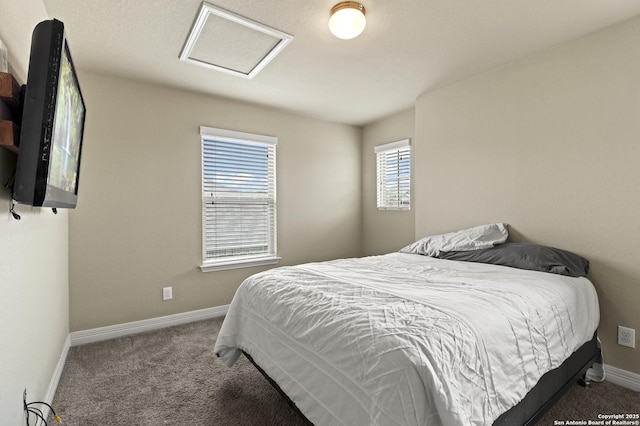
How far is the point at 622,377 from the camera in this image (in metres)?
2.05

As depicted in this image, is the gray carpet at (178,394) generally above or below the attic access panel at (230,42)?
below

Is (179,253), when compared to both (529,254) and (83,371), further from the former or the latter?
(529,254)

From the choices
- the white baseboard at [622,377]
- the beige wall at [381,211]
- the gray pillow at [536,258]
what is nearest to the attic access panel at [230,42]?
the beige wall at [381,211]

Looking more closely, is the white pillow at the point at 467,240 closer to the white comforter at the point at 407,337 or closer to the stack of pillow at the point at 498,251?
the stack of pillow at the point at 498,251

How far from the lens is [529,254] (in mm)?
2193

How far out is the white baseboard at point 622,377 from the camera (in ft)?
6.55

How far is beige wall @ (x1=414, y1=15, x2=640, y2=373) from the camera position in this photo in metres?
2.03

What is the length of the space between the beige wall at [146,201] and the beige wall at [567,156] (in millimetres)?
2087

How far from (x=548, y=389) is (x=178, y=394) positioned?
2089 mm

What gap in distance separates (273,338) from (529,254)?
1.86m

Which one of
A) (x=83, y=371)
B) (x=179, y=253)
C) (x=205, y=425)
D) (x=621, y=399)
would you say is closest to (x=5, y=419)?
(x=205, y=425)

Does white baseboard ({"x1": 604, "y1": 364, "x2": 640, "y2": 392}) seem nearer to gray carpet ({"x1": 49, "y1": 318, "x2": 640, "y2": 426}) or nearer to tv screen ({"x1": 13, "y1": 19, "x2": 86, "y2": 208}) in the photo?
gray carpet ({"x1": 49, "y1": 318, "x2": 640, "y2": 426})

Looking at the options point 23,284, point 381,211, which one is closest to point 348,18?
point 23,284

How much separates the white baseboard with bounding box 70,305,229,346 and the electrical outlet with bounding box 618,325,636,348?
3355 millimetres
